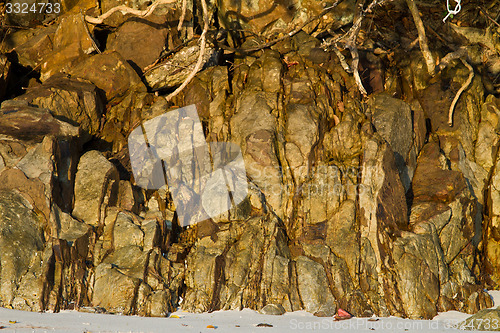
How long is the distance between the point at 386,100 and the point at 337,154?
222cm

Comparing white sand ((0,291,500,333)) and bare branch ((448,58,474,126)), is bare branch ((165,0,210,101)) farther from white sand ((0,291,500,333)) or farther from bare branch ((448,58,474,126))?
bare branch ((448,58,474,126))

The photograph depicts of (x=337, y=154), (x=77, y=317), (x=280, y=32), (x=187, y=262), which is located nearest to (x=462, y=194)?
(x=337, y=154)

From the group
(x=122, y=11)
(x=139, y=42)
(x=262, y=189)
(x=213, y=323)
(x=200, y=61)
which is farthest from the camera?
(x=139, y=42)

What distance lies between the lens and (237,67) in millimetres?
14008

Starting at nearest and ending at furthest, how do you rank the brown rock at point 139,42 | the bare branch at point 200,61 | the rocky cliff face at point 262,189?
the rocky cliff face at point 262,189 < the bare branch at point 200,61 < the brown rock at point 139,42

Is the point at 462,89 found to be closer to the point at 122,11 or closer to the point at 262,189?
the point at 262,189

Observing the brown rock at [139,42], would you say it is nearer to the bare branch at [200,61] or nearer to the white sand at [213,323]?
the bare branch at [200,61]

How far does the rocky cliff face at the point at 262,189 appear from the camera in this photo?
9609 mm

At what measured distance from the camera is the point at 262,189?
1135 centimetres

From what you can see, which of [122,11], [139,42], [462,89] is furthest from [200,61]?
[462,89]

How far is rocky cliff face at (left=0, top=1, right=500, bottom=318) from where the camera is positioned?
9.61 m

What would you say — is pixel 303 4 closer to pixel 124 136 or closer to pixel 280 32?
pixel 280 32

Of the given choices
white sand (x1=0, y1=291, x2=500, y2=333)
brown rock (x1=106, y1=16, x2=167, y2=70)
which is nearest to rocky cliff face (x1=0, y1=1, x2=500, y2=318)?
brown rock (x1=106, y1=16, x2=167, y2=70)

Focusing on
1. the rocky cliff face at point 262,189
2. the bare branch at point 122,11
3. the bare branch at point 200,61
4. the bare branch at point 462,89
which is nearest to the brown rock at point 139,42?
the rocky cliff face at point 262,189
